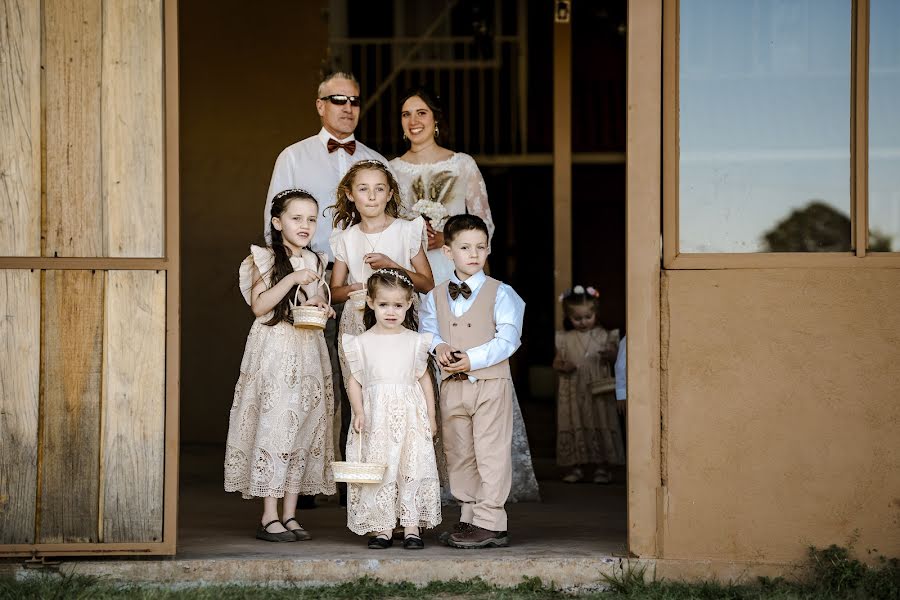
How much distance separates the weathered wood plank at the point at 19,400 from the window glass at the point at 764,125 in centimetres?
268

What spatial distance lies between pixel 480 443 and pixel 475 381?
277 millimetres

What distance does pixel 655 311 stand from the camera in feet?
17.0

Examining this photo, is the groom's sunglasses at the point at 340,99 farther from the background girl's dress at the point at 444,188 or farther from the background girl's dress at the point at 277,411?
the background girl's dress at the point at 277,411

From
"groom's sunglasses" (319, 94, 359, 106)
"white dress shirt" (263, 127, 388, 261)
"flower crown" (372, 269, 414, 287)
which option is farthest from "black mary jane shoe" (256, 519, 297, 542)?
"groom's sunglasses" (319, 94, 359, 106)

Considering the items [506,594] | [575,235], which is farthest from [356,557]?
[575,235]

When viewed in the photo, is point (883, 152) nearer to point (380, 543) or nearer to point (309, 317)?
point (309, 317)

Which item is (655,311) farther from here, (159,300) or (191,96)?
(191,96)

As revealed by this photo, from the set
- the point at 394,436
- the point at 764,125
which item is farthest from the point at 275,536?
the point at 764,125

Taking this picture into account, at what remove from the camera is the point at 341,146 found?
6.90 meters

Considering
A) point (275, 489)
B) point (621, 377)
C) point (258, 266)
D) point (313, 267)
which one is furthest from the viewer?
point (621, 377)

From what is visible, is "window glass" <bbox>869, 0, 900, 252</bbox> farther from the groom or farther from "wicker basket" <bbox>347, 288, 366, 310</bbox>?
the groom

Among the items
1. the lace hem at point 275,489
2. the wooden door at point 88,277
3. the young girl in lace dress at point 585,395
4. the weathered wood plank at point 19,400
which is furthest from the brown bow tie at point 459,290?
the young girl in lace dress at point 585,395

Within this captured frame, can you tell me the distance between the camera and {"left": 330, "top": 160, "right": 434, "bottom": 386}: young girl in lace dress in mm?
5988

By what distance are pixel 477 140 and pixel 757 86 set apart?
21.6 ft
